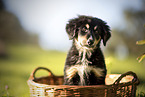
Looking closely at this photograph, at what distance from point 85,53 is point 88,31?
1.09ft

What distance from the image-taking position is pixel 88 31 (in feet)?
7.76

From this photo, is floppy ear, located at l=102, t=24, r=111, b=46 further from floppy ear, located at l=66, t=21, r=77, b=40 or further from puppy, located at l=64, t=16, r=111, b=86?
floppy ear, located at l=66, t=21, r=77, b=40

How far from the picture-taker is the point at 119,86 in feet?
6.75

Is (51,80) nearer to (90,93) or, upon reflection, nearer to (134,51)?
(90,93)

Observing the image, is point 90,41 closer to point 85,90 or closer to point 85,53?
point 85,53

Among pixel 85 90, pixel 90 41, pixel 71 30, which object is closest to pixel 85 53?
pixel 90 41

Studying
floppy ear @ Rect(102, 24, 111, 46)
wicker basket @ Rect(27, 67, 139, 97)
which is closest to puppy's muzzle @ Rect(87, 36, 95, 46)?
floppy ear @ Rect(102, 24, 111, 46)

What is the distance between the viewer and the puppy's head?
2.36m

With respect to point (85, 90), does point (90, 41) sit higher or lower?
higher

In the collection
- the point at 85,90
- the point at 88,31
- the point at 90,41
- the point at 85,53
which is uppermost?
Answer: the point at 88,31

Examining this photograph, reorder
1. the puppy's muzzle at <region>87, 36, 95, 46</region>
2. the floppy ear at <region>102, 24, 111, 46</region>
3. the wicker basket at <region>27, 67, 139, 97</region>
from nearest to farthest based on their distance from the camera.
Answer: the wicker basket at <region>27, 67, 139, 97</region>, the puppy's muzzle at <region>87, 36, 95, 46</region>, the floppy ear at <region>102, 24, 111, 46</region>

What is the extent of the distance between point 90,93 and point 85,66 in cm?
59

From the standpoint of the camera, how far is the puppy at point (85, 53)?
7.86 feet

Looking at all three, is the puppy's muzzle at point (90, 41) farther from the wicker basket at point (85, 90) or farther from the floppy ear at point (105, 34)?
the wicker basket at point (85, 90)
